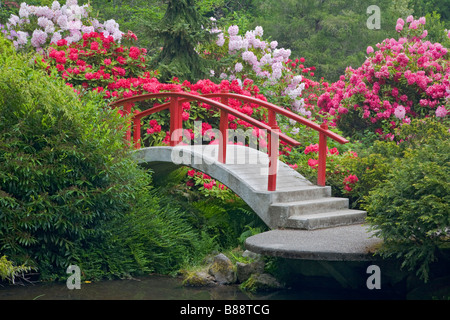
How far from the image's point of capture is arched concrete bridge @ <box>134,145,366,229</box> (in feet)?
27.0

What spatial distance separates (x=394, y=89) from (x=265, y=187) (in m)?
4.51

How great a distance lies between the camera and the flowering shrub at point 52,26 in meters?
13.0

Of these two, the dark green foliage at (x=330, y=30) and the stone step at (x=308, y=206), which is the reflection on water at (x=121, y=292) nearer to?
the stone step at (x=308, y=206)

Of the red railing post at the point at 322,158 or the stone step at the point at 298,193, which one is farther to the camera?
the red railing post at the point at 322,158

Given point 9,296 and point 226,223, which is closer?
point 9,296

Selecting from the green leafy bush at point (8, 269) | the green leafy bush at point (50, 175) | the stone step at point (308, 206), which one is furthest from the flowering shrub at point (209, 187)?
the green leafy bush at point (8, 269)

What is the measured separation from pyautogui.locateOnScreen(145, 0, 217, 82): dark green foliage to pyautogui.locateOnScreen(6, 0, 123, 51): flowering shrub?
3.33ft

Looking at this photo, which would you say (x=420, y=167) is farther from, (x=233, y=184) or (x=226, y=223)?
(x=226, y=223)

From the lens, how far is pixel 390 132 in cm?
1203

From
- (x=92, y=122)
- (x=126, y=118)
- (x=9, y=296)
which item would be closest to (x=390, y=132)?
(x=126, y=118)

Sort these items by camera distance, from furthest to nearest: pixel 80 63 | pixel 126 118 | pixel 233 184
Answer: pixel 80 63
pixel 126 118
pixel 233 184

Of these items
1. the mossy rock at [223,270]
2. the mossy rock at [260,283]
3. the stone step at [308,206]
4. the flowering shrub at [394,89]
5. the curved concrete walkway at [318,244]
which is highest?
the flowering shrub at [394,89]

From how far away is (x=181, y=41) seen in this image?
12.8m
